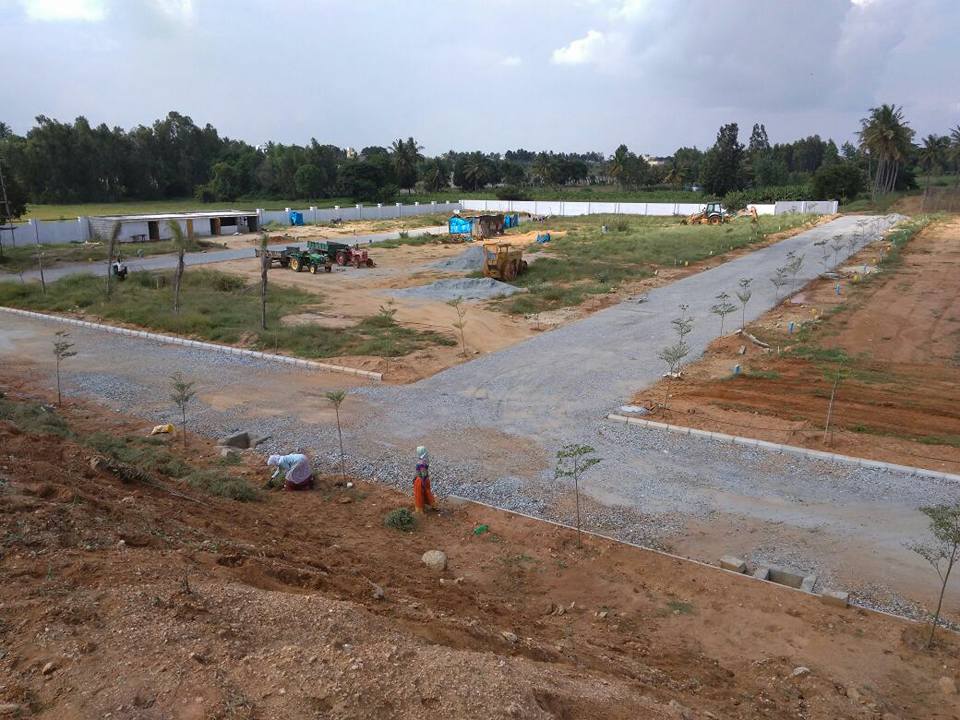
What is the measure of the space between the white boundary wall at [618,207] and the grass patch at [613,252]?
6757 millimetres

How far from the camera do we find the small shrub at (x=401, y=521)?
32.9 ft

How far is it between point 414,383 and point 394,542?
766 centimetres

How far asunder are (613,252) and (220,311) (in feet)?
82.3

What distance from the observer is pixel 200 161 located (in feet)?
327

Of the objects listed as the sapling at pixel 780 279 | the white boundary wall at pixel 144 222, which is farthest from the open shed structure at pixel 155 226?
the sapling at pixel 780 279

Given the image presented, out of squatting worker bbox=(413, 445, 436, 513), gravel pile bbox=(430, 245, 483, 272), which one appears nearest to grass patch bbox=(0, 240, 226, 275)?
gravel pile bbox=(430, 245, 483, 272)

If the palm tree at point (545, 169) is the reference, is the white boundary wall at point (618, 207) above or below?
below

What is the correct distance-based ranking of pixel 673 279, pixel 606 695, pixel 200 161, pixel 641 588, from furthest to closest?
pixel 200 161 < pixel 673 279 < pixel 641 588 < pixel 606 695

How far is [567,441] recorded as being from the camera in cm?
1329

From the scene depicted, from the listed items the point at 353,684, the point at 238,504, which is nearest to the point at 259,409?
the point at 238,504

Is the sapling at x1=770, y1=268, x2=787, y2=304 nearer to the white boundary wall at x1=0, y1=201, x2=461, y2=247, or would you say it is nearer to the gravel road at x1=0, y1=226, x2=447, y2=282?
the gravel road at x1=0, y1=226, x2=447, y2=282

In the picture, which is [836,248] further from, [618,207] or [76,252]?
[76,252]

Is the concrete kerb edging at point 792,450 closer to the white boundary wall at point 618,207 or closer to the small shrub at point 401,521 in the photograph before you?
the small shrub at point 401,521

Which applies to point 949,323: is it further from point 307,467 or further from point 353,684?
point 353,684
